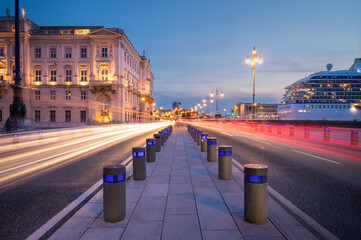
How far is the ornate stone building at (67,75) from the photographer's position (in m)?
53.2

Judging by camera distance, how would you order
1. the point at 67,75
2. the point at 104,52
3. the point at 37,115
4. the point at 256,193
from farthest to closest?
the point at 67,75 < the point at 37,115 < the point at 104,52 < the point at 256,193

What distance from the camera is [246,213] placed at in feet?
14.0

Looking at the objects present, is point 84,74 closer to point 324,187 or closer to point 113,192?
point 113,192

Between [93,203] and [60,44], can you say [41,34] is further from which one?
[93,203]

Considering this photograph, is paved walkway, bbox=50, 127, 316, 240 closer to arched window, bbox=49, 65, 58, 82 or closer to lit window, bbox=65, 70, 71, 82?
lit window, bbox=65, 70, 71, 82

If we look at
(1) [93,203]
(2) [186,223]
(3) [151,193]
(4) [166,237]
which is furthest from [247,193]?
(1) [93,203]

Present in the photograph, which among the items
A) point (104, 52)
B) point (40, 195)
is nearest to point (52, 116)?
point (104, 52)

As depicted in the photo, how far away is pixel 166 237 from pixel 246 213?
1.47 m

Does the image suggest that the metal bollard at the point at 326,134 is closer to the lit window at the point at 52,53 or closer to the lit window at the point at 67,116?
Answer: the lit window at the point at 67,116

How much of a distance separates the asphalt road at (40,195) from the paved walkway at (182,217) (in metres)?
0.64

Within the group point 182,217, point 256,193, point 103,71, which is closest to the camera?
point 256,193

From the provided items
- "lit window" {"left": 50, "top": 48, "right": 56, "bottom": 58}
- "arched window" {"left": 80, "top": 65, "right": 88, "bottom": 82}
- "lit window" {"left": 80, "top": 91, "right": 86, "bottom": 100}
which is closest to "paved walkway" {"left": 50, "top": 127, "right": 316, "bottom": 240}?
"lit window" {"left": 80, "top": 91, "right": 86, "bottom": 100}

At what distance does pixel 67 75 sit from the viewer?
5516 centimetres

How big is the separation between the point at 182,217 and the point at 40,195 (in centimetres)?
372
